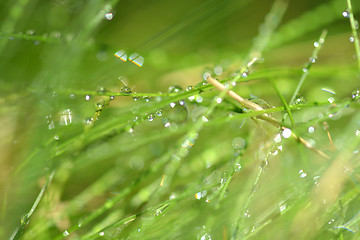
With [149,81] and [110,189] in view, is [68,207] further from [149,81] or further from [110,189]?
[149,81]

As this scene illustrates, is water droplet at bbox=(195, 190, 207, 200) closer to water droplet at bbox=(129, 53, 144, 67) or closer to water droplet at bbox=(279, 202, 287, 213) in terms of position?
water droplet at bbox=(279, 202, 287, 213)

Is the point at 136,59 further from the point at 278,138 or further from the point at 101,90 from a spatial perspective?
the point at 278,138

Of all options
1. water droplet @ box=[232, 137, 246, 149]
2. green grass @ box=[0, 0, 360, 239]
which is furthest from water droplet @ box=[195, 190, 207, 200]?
water droplet @ box=[232, 137, 246, 149]

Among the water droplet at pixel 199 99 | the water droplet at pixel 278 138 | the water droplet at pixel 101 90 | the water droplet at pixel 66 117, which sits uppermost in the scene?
the water droplet at pixel 101 90

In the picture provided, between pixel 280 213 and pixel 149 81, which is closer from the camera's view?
pixel 280 213

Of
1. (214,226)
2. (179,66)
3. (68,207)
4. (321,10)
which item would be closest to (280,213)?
(214,226)

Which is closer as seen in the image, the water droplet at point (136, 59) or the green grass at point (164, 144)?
the green grass at point (164, 144)

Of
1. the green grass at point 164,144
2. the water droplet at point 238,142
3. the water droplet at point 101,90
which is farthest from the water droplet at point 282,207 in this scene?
the water droplet at point 101,90

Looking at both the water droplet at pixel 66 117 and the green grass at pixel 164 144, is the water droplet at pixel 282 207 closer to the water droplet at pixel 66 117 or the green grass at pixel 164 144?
the green grass at pixel 164 144
